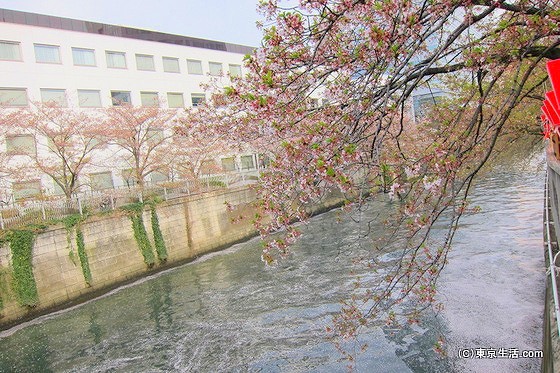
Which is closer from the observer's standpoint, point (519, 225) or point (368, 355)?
point (368, 355)

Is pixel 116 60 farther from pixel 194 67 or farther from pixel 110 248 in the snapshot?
pixel 110 248

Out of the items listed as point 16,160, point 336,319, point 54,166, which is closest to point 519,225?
point 336,319

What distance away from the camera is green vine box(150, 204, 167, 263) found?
1967 centimetres

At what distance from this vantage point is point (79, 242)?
16.7 meters

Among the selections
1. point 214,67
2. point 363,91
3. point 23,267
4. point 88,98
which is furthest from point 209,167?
point 363,91

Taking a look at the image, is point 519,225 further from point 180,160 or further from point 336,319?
point 180,160

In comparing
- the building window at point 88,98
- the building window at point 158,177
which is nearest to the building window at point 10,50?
the building window at point 88,98

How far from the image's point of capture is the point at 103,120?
74.0 ft

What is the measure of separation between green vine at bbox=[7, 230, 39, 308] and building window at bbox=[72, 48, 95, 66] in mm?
14483

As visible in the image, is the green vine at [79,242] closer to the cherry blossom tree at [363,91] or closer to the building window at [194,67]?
the cherry blossom tree at [363,91]

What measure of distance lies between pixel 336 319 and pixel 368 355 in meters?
3.74

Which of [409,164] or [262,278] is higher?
[409,164]

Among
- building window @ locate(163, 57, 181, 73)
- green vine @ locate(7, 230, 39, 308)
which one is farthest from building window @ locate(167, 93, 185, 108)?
green vine @ locate(7, 230, 39, 308)

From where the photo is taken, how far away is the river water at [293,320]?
311 inches
